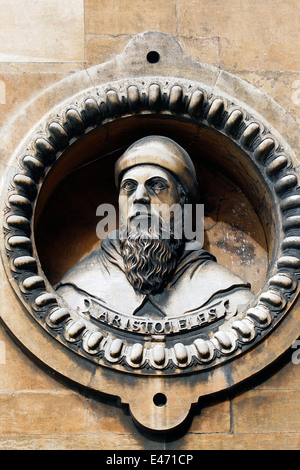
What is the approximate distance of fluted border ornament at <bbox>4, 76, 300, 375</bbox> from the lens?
8.81 meters

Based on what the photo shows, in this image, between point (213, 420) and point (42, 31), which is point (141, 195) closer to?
point (42, 31)

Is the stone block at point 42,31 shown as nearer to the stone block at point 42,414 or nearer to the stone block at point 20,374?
the stone block at point 20,374

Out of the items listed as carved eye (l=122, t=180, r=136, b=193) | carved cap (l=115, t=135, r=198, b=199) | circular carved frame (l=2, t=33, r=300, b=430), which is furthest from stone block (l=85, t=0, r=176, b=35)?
carved eye (l=122, t=180, r=136, b=193)

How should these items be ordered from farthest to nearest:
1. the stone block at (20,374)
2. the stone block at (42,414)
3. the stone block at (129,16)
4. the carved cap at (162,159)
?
the stone block at (129,16) < the carved cap at (162,159) < the stone block at (20,374) < the stone block at (42,414)

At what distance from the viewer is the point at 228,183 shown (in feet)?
32.9

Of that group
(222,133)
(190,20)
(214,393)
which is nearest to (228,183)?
(222,133)

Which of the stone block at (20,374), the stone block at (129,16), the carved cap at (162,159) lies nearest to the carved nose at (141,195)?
the carved cap at (162,159)

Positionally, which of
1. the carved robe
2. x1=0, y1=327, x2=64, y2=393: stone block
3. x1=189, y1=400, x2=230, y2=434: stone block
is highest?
the carved robe

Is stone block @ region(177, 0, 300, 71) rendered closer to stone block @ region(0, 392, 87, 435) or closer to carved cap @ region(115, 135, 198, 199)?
carved cap @ region(115, 135, 198, 199)

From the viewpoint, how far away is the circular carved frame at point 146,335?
879cm

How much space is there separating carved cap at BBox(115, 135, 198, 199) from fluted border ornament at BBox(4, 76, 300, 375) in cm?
22

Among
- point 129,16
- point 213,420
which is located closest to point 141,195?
point 129,16

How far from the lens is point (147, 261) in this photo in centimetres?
922
